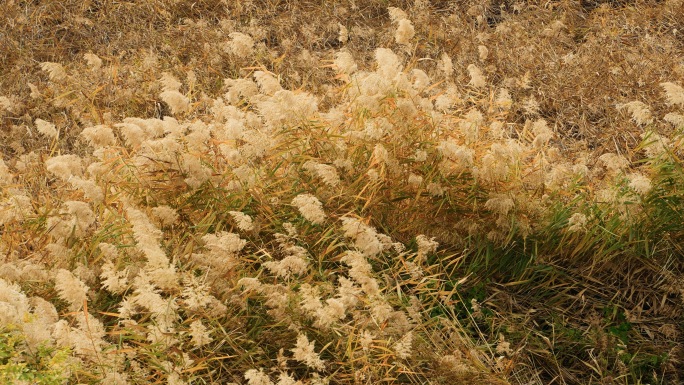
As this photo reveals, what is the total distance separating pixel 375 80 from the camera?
3.85 meters

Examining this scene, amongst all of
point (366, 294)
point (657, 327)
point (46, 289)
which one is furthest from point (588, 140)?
point (46, 289)

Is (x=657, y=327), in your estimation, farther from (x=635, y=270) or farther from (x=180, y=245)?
(x=180, y=245)

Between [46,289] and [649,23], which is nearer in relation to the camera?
[46,289]

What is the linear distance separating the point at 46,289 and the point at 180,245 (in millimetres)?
565

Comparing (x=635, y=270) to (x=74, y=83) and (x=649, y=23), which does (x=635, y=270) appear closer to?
(x=649, y=23)

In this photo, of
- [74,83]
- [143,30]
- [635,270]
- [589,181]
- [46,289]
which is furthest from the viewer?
[143,30]

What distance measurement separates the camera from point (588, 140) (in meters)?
5.01

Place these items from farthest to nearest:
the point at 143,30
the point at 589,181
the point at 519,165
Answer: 1. the point at 143,30
2. the point at 589,181
3. the point at 519,165

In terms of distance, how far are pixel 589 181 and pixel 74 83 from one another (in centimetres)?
347

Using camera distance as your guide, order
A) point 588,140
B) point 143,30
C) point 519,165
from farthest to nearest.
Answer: point 143,30 < point 588,140 < point 519,165

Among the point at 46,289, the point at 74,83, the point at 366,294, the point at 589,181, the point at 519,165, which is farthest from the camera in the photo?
the point at 74,83

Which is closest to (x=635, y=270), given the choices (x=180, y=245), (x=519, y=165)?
(x=519, y=165)

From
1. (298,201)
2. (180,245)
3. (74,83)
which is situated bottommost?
(74,83)

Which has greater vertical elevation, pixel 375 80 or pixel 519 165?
pixel 375 80
